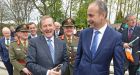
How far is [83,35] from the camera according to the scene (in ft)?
14.5

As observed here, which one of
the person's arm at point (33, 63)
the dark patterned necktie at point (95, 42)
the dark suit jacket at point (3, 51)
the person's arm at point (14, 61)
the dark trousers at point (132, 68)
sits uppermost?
the dark patterned necktie at point (95, 42)

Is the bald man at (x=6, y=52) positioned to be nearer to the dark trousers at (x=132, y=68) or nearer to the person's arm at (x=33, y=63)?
the dark trousers at (x=132, y=68)

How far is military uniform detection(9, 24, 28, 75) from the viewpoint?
6.24 m

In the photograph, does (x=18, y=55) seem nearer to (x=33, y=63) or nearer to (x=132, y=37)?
(x=33, y=63)

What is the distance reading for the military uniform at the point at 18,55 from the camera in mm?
6242

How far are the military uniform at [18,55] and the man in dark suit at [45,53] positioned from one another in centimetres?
170

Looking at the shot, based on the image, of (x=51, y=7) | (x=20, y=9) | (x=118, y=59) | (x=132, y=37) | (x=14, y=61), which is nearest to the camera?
(x=118, y=59)

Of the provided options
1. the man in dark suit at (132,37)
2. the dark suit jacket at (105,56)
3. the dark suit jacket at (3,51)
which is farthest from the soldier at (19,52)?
the dark suit jacket at (3,51)

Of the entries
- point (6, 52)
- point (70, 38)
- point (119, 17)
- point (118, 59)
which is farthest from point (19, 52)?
point (119, 17)

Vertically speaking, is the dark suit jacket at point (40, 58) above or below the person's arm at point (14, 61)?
above

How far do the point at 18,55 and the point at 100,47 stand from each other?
104 inches

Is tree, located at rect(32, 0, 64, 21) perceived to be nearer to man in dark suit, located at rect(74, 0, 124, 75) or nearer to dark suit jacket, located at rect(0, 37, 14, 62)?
Result: dark suit jacket, located at rect(0, 37, 14, 62)

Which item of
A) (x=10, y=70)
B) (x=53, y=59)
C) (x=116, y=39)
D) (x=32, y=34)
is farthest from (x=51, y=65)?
(x=10, y=70)

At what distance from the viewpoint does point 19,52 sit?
6.43m
